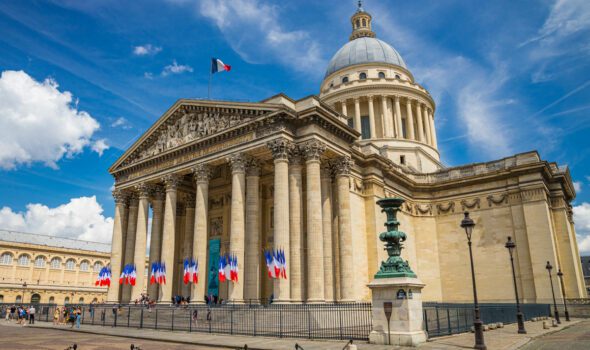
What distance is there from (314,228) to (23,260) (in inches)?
2596

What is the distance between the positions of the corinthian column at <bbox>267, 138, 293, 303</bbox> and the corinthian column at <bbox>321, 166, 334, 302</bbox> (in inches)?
122

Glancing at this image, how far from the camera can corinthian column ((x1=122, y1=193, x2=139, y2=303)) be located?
138 feet

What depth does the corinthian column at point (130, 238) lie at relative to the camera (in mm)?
42188

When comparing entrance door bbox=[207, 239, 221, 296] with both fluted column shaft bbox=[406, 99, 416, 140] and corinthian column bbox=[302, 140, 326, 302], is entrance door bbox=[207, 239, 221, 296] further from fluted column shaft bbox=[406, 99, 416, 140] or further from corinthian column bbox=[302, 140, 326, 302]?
fluted column shaft bbox=[406, 99, 416, 140]

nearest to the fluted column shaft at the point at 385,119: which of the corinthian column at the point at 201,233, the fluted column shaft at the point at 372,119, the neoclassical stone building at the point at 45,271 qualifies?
the fluted column shaft at the point at 372,119

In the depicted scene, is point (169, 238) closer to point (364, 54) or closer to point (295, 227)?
point (295, 227)

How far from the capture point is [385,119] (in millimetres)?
56188

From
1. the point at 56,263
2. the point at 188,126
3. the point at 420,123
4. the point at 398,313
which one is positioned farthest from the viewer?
the point at 56,263

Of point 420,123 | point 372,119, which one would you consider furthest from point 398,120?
point 420,123

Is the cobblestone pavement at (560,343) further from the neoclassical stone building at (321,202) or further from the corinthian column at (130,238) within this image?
the corinthian column at (130,238)

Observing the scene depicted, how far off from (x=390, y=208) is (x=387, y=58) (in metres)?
46.5

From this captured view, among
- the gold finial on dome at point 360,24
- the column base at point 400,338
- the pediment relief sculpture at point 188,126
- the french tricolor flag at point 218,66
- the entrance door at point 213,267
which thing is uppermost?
the gold finial on dome at point 360,24

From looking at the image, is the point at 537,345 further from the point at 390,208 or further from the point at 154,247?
the point at 154,247

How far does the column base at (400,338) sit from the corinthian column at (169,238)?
72.3 ft
